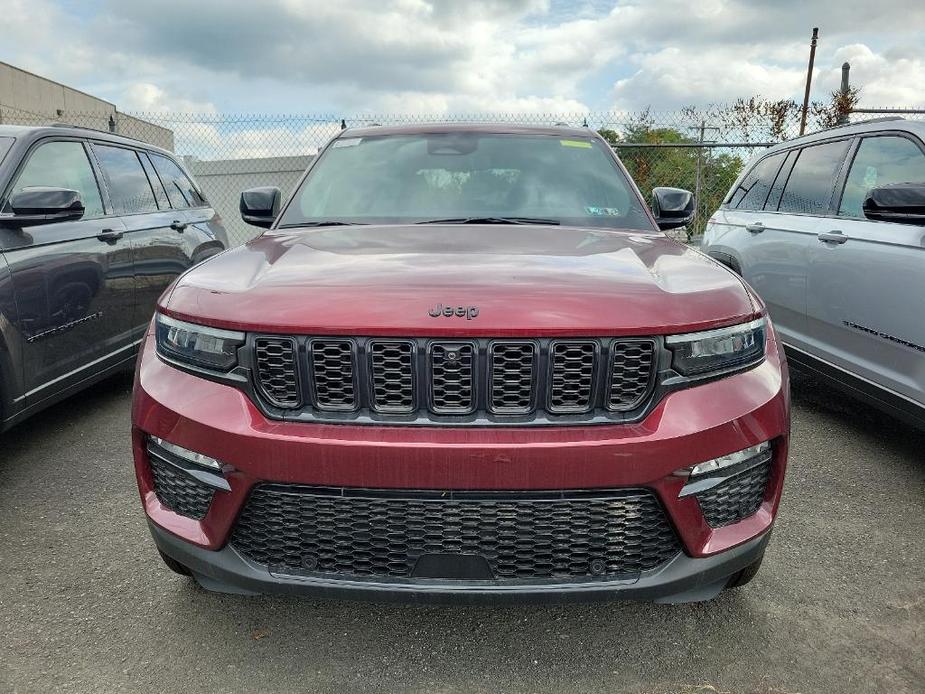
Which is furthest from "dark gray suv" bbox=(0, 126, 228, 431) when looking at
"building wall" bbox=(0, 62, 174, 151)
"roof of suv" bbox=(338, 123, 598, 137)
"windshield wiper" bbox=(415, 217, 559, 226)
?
"building wall" bbox=(0, 62, 174, 151)

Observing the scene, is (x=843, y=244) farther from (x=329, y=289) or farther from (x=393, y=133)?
(x=329, y=289)

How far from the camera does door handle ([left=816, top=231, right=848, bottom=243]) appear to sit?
3.99 metres

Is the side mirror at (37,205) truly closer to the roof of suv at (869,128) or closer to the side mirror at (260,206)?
the side mirror at (260,206)

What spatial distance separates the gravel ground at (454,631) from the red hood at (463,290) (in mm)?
1058

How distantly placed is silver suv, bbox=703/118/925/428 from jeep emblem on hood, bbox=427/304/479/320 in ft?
8.55

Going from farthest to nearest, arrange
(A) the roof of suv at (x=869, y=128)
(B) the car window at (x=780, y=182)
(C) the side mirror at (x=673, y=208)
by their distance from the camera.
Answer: (B) the car window at (x=780, y=182)
(A) the roof of suv at (x=869, y=128)
(C) the side mirror at (x=673, y=208)

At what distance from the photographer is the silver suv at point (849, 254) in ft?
11.2

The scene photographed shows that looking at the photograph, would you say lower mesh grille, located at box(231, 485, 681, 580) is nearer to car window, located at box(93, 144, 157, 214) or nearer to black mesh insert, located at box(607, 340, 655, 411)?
black mesh insert, located at box(607, 340, 655, 411)

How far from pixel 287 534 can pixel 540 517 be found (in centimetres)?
67

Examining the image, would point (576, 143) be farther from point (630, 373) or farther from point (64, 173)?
point (64, 173)

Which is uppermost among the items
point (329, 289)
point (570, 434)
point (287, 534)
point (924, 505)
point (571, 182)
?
point (571, 182)

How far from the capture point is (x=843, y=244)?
3.96m

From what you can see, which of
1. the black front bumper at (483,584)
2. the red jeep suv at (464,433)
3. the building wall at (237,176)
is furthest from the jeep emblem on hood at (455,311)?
the building wall at (237,176)

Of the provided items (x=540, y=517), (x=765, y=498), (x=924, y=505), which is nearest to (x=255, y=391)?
(x=540, y=517)
